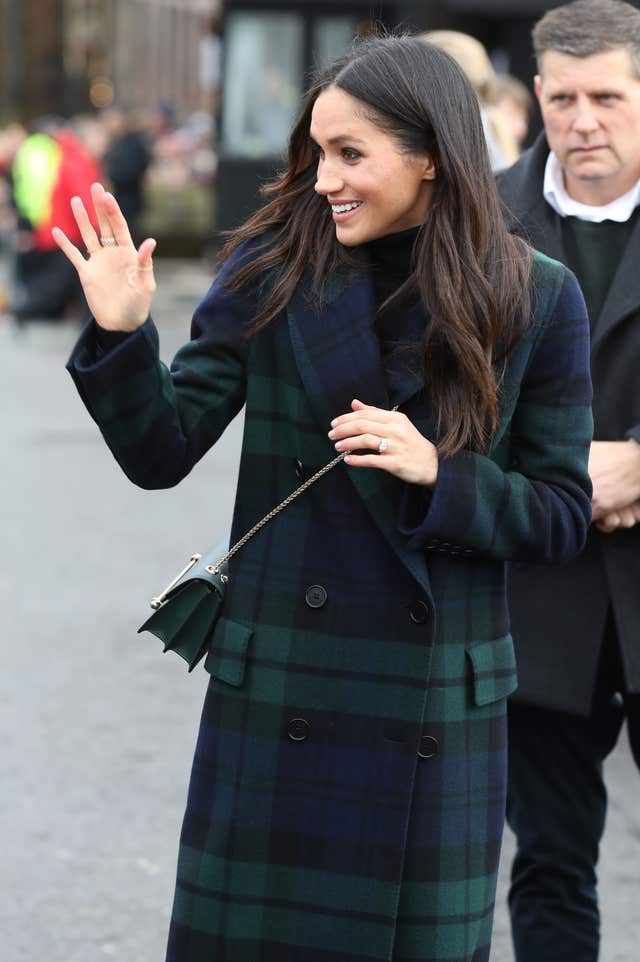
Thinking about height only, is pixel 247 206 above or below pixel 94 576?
above

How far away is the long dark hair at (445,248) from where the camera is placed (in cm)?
263

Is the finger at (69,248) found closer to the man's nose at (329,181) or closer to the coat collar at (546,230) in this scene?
the man's nose at (329,181)

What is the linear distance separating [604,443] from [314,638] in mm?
921

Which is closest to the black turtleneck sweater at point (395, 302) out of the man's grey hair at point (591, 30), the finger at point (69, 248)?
the finger at point (69, 248)

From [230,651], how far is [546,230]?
1.19 metres

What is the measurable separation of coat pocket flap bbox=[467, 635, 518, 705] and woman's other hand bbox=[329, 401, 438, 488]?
0.31 meters

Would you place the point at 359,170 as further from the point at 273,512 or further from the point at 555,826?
the point at 555,826

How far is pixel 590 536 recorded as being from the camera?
11.7 ft

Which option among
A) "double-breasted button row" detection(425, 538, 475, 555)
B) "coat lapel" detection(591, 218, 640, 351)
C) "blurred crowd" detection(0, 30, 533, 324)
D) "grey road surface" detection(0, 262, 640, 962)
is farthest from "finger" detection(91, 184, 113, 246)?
"blurred crowd" detection(0, 30, 533, 324)

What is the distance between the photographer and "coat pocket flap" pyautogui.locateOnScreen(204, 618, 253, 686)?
2758mm

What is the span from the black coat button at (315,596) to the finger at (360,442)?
28 centimetres

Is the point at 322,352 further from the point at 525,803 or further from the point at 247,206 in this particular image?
the point at 247,206

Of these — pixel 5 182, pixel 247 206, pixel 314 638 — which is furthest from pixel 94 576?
pixel 5 182

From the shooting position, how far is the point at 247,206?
1952 cm
